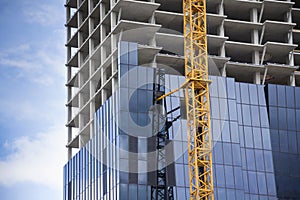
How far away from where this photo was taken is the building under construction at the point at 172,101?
121312 mm

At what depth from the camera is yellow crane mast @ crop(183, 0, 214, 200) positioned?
11806cm

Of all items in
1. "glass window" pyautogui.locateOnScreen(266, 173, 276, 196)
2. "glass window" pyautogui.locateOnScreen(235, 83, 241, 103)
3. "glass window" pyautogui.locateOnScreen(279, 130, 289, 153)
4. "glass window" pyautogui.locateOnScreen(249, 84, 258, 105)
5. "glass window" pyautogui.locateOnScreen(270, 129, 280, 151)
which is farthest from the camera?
"glass window" pyautogui.locateOnScreen(249, 84, 258, 105)

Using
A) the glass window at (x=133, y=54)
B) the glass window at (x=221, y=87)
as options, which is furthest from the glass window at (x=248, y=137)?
the glass window at (x=133, y=54)

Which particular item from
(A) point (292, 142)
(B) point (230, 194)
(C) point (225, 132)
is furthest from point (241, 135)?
(B) point (230, 194)

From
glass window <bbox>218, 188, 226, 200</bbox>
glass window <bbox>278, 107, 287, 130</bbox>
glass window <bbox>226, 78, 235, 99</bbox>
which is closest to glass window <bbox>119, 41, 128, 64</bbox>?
glass window <bbox>226, 78, 235, 99</bbox>

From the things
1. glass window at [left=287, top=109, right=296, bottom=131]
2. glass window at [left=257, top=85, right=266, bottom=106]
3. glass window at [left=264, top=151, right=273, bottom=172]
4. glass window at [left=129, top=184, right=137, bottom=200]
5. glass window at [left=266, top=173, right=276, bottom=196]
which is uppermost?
glass window at [left=257, top=85, right=266, bottom=106]

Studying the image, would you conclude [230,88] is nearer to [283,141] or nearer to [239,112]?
[239,112]

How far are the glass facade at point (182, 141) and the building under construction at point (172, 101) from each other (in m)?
0.14

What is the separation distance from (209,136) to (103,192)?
16211 mm

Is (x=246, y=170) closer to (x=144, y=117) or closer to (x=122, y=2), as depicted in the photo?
(x=144, y=117)

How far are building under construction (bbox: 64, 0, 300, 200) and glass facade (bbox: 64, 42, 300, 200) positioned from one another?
0.14 m

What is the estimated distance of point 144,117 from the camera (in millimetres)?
122000

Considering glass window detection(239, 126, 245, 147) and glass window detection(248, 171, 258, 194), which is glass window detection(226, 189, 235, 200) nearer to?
glass window detection(248, 171, 258, 194)

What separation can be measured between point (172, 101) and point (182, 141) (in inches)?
227
